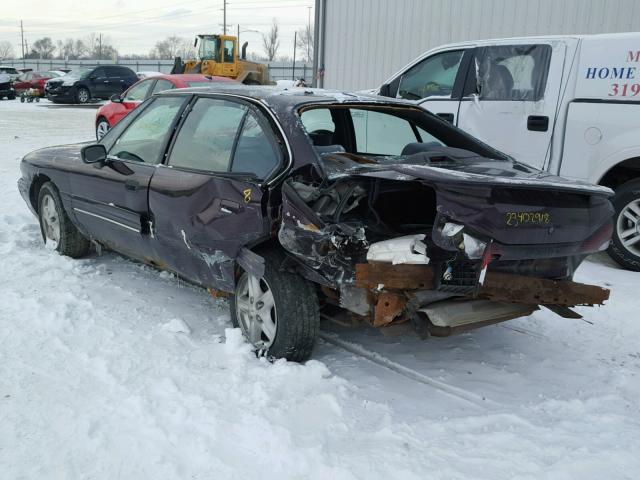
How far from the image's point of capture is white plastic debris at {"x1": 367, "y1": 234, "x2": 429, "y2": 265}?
2967mm

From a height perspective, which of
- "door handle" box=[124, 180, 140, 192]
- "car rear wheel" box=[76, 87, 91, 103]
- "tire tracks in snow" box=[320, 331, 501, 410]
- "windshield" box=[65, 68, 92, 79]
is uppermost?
"door handle" box=[124, 180, 140, 192]

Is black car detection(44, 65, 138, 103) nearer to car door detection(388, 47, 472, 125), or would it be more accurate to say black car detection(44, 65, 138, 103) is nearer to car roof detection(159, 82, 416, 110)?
car door detection(388, 47, 472, 125)

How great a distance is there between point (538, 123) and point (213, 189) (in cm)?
389

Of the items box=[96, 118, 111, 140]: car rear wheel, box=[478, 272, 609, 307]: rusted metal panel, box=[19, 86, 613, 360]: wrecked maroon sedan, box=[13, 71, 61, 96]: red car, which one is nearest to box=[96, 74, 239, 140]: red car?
box=[96, 118, 111, 140]: car rear wheel

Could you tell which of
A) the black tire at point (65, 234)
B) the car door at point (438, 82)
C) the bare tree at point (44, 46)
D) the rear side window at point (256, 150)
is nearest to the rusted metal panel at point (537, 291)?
the rear side window at point (256, 150)

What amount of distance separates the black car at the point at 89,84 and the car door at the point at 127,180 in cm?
2402

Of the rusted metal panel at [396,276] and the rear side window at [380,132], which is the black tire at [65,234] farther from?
the rusted metal panel at [396,276]

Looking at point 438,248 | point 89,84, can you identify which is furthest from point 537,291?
point 89,84

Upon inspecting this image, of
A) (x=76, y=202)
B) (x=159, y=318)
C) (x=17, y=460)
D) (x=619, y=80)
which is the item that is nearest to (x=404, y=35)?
(x=619, y=80)

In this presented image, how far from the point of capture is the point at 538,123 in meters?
6.24

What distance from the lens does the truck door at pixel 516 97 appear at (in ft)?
20.3

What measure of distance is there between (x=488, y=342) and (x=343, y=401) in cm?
131

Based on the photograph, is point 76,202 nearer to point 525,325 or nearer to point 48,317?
point 48,317

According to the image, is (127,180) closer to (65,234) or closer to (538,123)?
(65,234)
